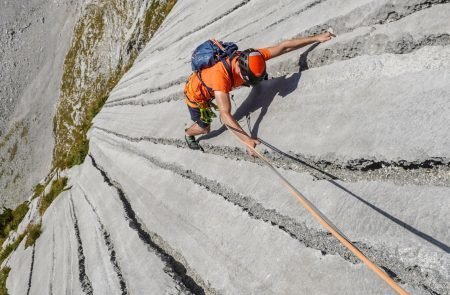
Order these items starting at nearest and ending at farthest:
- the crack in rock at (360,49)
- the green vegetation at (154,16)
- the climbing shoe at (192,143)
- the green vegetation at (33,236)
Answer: the crack in rock at (360,49) → the climbing shoe at (192,143) → the green vegetation at (33,236) → the green vegetation at (154,16)

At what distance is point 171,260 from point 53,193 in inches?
287

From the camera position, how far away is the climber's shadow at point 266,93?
147 inches

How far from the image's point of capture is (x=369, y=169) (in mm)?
2492

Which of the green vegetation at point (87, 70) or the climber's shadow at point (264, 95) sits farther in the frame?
the green vegetation at point (87, 70)

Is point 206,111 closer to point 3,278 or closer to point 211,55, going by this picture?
point 211,55

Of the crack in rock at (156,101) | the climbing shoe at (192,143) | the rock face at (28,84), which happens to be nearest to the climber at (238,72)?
the climbing shoe at (192,143)

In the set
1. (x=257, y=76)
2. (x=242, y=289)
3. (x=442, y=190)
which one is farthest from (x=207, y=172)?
(x=442, y=190)

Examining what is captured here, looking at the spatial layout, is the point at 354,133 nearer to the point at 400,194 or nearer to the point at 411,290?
the point at 400,194

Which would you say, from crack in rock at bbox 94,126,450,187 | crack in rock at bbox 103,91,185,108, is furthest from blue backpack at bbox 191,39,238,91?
crack in rock at bbox 103,91,185,108

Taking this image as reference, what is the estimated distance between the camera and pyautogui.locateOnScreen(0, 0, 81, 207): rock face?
1073 inches

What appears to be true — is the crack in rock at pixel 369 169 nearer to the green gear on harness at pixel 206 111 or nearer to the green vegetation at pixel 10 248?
the green gear on harness at pixel 206 111

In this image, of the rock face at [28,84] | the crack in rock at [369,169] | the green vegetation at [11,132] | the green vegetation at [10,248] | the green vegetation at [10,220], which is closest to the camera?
the crack in rock at [369,169]

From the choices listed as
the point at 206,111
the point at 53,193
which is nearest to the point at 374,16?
the point at 206,111

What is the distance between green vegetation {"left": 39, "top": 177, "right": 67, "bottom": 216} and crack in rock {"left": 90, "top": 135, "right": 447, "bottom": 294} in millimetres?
→ 6767
